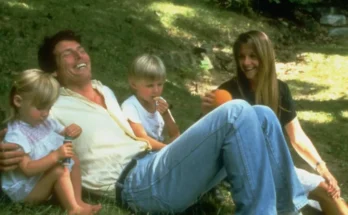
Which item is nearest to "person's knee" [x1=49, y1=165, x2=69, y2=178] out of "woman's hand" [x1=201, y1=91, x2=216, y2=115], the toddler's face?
the toddler's face

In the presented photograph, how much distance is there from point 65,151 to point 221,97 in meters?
1.13

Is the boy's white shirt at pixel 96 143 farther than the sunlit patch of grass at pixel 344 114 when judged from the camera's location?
No

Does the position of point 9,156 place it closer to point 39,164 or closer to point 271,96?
point 39,164

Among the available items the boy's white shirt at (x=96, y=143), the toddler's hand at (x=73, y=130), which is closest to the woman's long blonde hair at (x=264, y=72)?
the boy's white shirt at (x=96, y=143)

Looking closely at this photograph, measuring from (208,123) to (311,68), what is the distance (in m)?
6.52

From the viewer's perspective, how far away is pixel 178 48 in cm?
896

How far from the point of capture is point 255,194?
130 inches

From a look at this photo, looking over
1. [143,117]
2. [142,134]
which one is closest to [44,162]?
Result: [142,134]

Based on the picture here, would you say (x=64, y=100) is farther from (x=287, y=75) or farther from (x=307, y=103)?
(x=287, y=75)

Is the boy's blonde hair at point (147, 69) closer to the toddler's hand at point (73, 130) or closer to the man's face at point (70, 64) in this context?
the man's face at point (70, 64)

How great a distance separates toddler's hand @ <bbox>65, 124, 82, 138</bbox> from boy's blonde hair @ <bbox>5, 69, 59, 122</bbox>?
171 millimetres

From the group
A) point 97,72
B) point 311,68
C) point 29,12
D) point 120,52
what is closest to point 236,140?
point 97,72

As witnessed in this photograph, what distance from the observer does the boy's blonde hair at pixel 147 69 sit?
4.04m

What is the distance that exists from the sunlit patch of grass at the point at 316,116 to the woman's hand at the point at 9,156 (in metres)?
4.58
